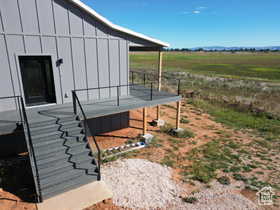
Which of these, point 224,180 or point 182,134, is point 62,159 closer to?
point 224,180

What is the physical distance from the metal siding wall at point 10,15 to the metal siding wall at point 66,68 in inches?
56.8

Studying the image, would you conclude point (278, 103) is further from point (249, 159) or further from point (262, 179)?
point (262, 179)

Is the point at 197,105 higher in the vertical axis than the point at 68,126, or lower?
lower

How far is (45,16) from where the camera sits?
22.3ft

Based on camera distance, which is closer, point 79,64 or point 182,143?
point 79,64

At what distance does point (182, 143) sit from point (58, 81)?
6575 mm

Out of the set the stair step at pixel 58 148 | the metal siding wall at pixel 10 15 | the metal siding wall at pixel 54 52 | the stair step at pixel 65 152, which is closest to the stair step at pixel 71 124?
the stair step at pixel 58 148

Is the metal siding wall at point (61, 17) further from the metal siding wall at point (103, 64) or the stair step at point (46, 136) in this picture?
the stair step at point (46, 136)

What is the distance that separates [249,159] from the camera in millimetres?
8070

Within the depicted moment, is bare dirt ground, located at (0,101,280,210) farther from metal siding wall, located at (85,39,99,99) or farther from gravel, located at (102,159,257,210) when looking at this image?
metal siding wall, located at (85,39,99,99)

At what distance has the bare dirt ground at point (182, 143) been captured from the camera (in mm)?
5388

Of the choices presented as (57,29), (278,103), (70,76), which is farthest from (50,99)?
(278,103)

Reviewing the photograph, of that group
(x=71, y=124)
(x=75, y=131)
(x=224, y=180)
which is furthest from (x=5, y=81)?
(x=224, y=180)

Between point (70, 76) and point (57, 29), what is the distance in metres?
1.86
